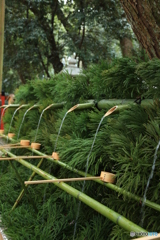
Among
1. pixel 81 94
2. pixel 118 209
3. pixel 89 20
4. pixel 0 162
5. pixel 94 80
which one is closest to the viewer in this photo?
pixel 118 209

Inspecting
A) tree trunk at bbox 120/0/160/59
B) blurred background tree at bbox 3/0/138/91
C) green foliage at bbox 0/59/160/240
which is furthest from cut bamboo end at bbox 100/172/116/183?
blurred background tree at bbox 3/0/138/91

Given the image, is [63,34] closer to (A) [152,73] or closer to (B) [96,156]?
(B) [96,156]

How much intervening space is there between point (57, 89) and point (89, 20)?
4395 millimetres

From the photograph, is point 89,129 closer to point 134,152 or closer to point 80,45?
point 134,152

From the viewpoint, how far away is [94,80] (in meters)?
2.59

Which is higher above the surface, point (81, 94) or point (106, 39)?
point (106, 39)

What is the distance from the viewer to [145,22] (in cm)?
272

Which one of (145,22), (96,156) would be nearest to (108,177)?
(96,156)

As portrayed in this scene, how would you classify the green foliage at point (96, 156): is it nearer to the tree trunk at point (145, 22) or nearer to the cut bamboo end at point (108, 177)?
the cut bamboo end at point (108, 177)

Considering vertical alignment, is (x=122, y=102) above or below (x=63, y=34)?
below

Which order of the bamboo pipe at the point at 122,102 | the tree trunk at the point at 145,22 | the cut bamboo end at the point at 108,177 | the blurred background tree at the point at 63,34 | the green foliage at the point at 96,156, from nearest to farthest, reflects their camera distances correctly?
the green foliage at the point at 96,156
the cut bamboo end at the point at 108,177
the bamboo pipe at the point at 122,102
the tree trunk at the point at 145,22
the blurred background tree at the point at 63,34

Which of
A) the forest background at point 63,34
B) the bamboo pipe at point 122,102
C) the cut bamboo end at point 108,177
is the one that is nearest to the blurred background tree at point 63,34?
the forest background at point 63,34

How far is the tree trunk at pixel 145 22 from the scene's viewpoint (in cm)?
267

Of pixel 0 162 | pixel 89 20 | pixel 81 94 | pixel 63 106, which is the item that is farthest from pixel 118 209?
pixel 89 20
